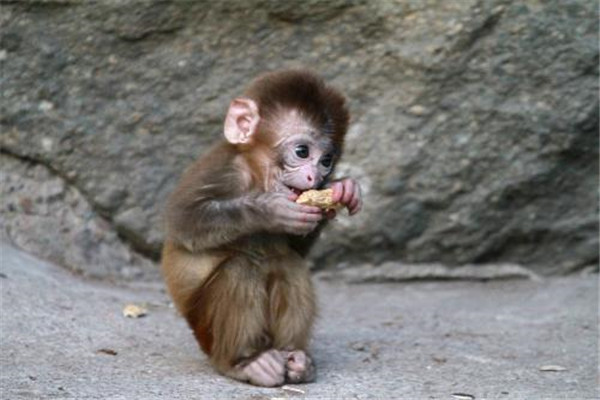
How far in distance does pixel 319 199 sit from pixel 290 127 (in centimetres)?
48

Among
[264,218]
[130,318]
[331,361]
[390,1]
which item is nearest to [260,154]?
[264,218]

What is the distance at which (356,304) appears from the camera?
7.74 metres

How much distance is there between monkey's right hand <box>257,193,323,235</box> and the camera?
524 cm

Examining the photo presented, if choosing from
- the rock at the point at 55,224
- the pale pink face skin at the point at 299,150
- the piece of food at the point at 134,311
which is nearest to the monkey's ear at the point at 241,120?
the pale pink face skin at the point at 299,150

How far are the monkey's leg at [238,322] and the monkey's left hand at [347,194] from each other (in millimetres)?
496

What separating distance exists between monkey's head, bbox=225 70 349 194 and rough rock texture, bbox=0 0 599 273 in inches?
77.5

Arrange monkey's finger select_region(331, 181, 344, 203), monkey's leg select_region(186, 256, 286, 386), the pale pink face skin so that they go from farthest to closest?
1. the pale pink face skin
2. monkey's leg select_region(186, 256, 286, 386)
3. monkey's finger select_region(331, 181, 344, 203)

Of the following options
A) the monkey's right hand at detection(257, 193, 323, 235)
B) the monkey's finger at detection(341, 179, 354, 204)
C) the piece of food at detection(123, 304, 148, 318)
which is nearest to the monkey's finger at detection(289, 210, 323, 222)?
the monkey's right hand at detection(257, 193, 323, 235)

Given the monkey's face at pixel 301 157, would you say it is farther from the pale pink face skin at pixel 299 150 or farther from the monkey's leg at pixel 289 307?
the monkey's leg at pixel 289 307

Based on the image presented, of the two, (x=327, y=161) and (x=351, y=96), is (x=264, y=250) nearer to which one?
(x=327, y=161)

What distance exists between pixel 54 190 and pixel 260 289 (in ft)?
8.79

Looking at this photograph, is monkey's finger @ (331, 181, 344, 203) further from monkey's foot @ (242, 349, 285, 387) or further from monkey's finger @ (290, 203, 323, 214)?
monkey's foot @ (242, 349, 285, 387)

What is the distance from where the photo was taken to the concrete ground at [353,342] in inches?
211

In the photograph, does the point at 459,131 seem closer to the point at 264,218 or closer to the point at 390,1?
the point at 390,1
